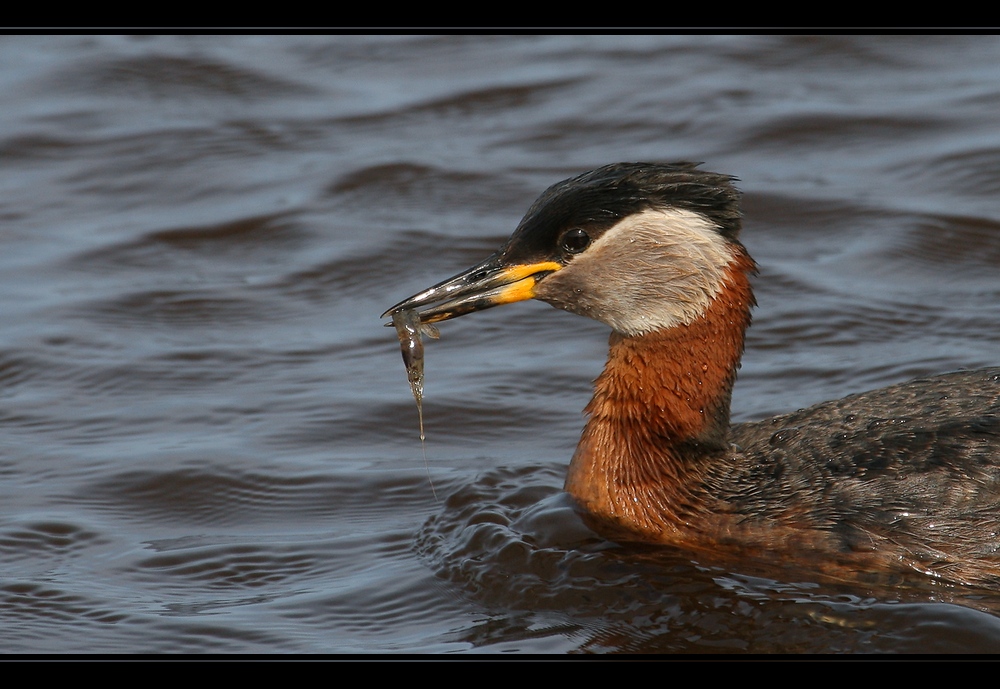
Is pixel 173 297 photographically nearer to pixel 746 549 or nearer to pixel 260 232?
pixel 260 232

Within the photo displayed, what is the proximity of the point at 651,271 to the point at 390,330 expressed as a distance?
3.30 meters

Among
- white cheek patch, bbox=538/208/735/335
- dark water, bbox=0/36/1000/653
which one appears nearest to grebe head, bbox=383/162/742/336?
white cheek patch, bbox=538/208/735/335

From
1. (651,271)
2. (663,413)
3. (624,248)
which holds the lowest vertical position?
(663,413)

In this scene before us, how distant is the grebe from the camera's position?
23.5ft

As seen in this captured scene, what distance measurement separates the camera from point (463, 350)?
10375 mm

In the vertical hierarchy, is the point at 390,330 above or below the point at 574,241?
below

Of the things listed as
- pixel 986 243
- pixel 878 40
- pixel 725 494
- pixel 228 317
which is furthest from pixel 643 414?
pixel 878 40

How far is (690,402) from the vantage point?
7.71 m

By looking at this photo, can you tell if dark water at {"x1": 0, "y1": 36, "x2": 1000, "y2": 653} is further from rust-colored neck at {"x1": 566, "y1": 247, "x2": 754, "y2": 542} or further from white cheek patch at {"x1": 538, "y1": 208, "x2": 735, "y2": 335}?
white cheek patch at {"x1": 538, "y1": 208, "x2": 735, "y2": 335}

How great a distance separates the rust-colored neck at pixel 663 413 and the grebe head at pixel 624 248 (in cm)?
10

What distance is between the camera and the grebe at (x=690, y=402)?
283 inches

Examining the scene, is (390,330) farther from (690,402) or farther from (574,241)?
(690,402)

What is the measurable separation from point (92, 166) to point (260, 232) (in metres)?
2.11

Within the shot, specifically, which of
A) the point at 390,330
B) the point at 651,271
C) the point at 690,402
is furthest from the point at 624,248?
the point at 390,330
